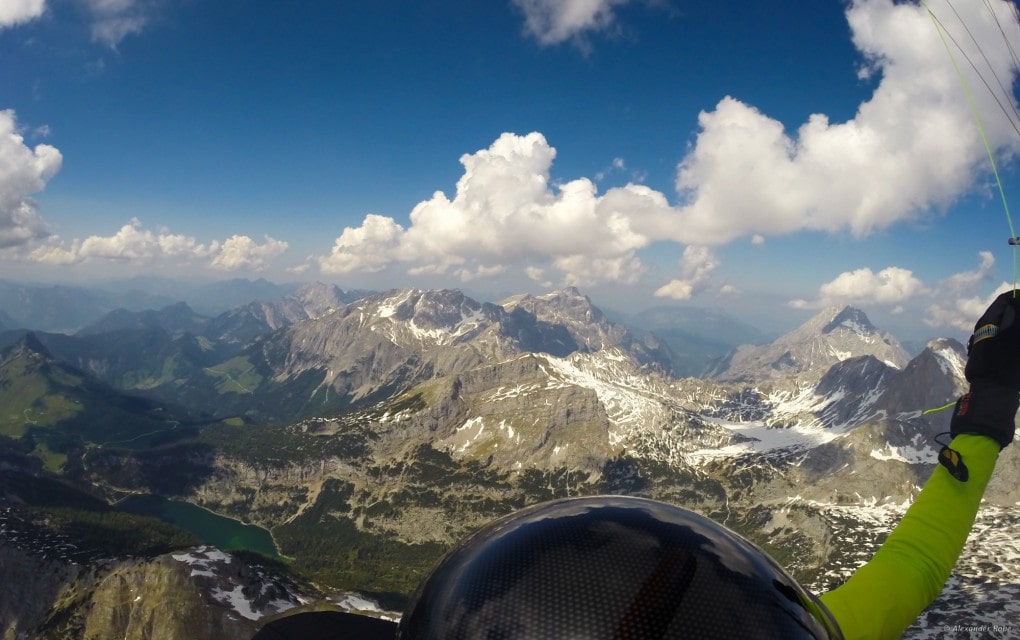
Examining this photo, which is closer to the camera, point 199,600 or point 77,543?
point 199,600

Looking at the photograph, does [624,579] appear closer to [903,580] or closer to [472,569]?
[472,569]

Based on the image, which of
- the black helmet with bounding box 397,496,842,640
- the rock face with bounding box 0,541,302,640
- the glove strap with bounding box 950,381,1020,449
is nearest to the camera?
the black helmet with bounding box 397,496,842,640

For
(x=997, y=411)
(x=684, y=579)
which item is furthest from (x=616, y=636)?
(x=997, y=411)

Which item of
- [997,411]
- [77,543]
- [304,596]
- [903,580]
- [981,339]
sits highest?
[981,339]

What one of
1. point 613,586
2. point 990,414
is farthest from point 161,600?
point 990,414

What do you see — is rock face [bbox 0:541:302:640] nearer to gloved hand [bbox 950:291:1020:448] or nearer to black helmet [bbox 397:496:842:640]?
black helmet [bbox 397:496:842:640]

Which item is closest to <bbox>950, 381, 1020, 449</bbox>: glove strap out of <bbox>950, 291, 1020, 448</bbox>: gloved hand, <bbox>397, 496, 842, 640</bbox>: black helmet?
<bbox>950, 291, 1020, 448</bbox>: gloved hand

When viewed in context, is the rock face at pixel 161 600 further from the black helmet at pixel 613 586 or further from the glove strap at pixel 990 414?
the glove strap at pixel 990 414
